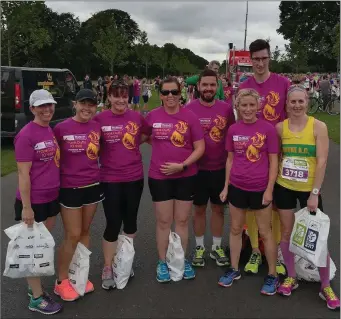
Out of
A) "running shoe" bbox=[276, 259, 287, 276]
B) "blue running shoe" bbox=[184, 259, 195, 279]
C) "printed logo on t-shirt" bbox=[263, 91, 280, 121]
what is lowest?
"blue running shoe" bbox=[184, 259, 195, 279]

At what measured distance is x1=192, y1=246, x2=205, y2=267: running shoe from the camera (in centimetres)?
393

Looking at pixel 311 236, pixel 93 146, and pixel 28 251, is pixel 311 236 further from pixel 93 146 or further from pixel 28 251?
pixel 28 251

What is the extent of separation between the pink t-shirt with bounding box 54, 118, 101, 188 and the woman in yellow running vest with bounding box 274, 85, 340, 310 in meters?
1.66

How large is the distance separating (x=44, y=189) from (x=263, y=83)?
7.51 feet

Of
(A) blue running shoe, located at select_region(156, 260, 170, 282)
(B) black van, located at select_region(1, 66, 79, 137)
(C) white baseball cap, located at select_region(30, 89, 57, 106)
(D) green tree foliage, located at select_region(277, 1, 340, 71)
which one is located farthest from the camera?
(D) green tree foliage, located at select_region(277, 1, 340, 71)

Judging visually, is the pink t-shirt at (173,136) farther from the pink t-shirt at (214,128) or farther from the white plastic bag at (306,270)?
the white plastic bag at (306,270)

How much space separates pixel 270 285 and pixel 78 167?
1998 mm

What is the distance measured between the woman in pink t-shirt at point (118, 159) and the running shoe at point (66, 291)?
11.6 inches

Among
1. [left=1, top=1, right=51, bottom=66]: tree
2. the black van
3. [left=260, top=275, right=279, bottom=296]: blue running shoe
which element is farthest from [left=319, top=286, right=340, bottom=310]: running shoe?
[left=1, top=1, right=51, bottom=66]: tree

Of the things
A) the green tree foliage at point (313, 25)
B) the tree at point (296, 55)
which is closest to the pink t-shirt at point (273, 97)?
the tree at point (296, 55)

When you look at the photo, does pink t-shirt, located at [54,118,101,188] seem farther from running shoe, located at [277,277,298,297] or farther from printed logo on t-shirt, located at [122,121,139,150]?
running shoe, located at [277,277,298,297]

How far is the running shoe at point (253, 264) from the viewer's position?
3764 mm

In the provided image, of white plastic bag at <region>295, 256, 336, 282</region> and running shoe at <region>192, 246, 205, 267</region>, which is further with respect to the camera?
running shoe at <region>192, 246, 205, 267</region>

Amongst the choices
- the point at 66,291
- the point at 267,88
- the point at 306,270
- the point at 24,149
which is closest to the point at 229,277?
the point at 306,270
